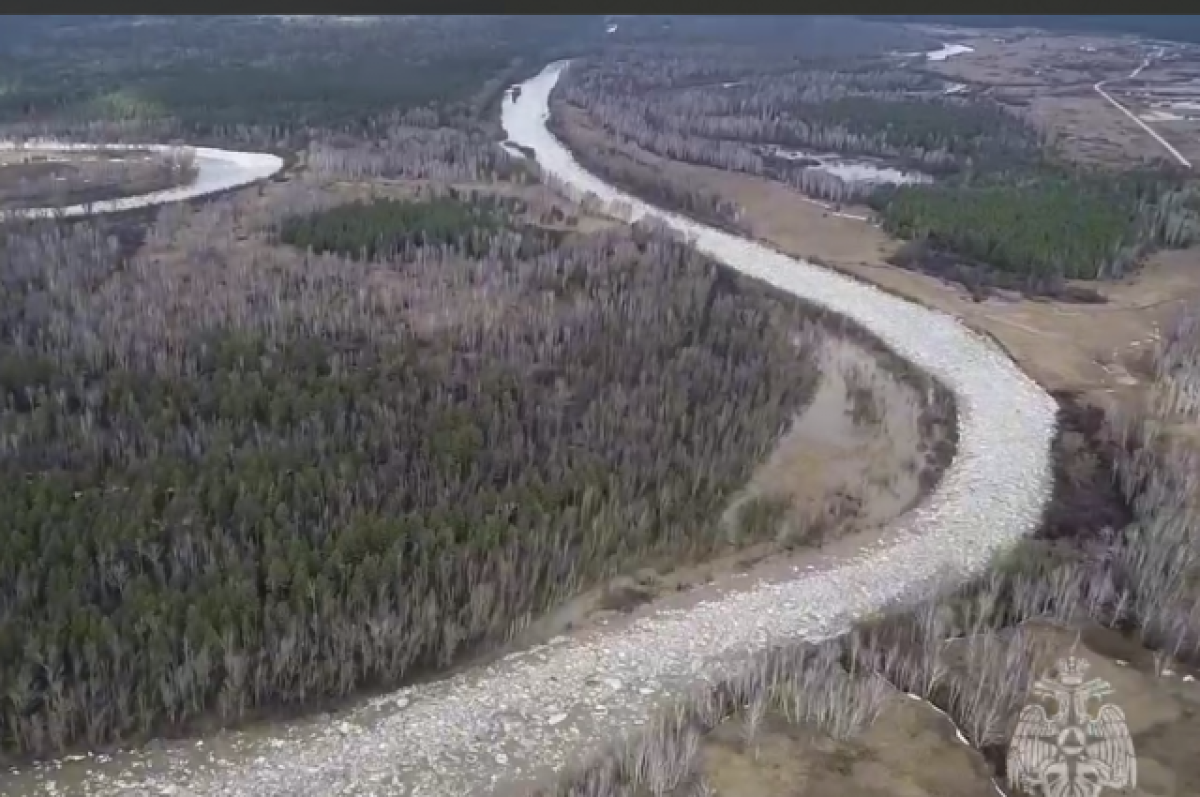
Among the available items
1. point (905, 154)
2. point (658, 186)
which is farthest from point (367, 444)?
point (905, 154)

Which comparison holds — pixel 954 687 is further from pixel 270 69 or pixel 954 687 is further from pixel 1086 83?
pixel 1086 83

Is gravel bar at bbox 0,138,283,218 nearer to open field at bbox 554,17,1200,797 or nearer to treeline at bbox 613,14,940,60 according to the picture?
open field at bbox 554,17,1200,797

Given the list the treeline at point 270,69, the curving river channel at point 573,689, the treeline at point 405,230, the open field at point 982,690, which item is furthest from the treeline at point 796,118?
the curving river channel at point 573,689

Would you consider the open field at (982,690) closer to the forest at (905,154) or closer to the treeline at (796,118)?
the forest at (905,154)

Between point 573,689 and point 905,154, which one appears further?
point 905,154

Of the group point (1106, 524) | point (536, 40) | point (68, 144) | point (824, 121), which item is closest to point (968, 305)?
point (1106, 524)

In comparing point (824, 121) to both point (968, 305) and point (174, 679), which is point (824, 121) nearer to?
point (968, 305)
